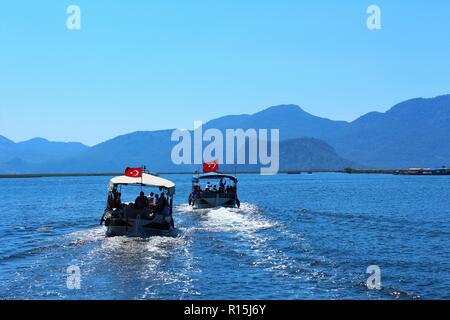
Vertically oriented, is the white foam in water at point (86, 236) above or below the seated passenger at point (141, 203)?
below

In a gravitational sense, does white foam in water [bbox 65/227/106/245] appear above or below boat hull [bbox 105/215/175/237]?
below

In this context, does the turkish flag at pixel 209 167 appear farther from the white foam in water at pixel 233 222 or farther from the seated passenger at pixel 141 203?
the seated passenger at pixel 141 203

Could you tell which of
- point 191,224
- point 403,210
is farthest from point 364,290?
point 403,210

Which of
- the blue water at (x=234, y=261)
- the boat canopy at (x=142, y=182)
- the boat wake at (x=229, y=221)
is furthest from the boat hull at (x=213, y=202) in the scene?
the boat canopy at (x=142, y=182)

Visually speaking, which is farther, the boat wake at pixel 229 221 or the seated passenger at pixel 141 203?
the boat wake at pixel 229 221

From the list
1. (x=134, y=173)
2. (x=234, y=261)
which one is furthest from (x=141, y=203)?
(x=234, y=261)

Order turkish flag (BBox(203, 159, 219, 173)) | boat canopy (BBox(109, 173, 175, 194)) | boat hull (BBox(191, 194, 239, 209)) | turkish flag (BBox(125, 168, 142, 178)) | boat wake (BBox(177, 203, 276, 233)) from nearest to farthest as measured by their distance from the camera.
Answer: turkish flag (BBox(125, 168, 142, 178)) → boat canopy (BBox(109, 173, 175, 194)) → boat wake (BBox(177, 203, 276, 233)) → boat hull (BBox(191, 194, 239, 209)) → turkish flag (BBox(203, 159, 219, 173))

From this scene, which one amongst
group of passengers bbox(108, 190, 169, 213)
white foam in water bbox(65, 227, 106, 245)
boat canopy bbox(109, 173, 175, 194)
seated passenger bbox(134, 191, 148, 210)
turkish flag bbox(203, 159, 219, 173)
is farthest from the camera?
turkish flag bbox(203, 159, 219, 173)

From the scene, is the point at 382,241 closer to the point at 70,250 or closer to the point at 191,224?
the point at 191,224

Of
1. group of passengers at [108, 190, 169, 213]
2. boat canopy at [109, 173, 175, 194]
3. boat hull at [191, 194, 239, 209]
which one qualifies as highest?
boat canopy at [109, 173, 175, 194]

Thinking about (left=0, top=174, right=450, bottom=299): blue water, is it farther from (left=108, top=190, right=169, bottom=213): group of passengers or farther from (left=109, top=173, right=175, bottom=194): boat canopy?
(left=109, top=173, right=175, bottom=194): boat canopy

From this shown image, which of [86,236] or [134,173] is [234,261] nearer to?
[134,173]

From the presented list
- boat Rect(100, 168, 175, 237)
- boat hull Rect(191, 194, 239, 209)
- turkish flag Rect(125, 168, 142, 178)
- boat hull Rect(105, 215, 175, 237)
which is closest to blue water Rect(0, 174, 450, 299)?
boat hull Rect(105, 215, 175, 237)

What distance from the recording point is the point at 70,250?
29047 millimetres
